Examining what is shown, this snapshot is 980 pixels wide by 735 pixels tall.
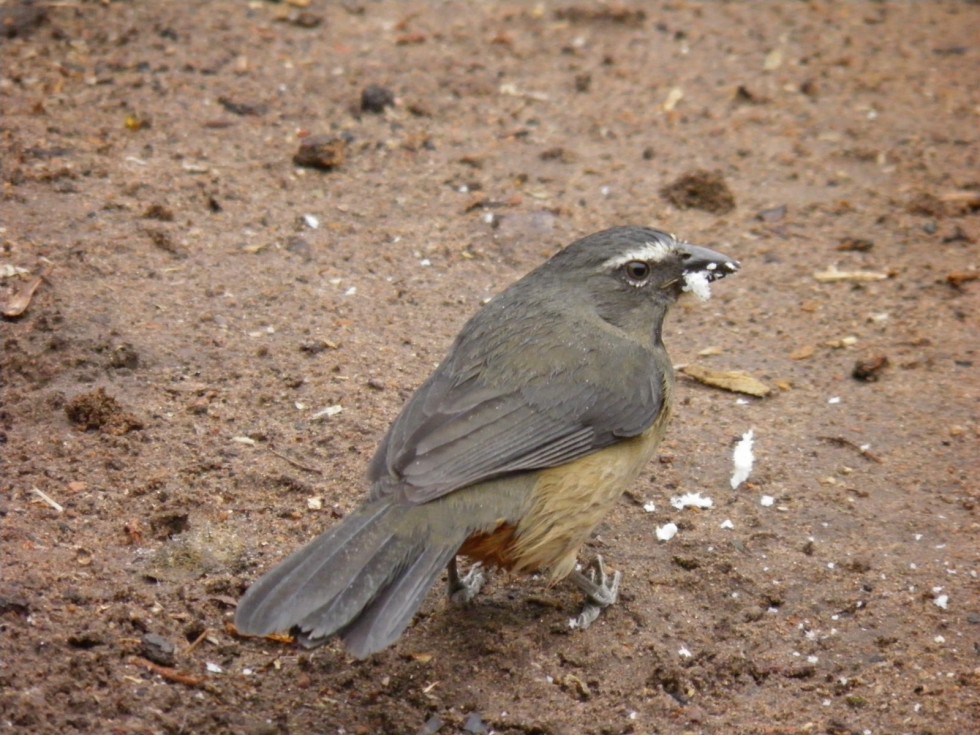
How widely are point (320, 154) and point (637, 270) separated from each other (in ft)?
8.92

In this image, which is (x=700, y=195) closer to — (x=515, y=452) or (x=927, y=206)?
(x=927, y=206)

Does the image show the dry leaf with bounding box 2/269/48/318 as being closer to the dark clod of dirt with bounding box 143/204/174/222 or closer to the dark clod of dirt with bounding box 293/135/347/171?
the dark clod of dirt with bounding box 143/204/174/222

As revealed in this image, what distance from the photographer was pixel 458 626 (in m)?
4.93

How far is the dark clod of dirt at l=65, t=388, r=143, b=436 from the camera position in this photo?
5.41 metres

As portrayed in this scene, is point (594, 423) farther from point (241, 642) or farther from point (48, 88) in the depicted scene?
point (48, 88)

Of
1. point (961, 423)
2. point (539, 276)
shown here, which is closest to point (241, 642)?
point (539, 276)

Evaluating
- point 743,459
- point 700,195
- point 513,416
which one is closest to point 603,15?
point 700,195

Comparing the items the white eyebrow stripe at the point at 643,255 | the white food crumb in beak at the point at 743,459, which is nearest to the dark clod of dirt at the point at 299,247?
the white eyebrow stripe at the point at 643,255

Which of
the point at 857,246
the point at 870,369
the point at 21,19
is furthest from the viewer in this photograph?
the point at 21,19

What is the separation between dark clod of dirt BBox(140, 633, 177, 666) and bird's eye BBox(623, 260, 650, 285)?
7.91 feet

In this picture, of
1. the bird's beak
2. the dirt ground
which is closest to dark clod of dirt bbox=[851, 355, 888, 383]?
the dirt ground

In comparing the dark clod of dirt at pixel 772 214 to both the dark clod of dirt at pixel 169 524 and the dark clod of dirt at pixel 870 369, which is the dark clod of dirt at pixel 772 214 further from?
the dark clod of dirt at pixel 169 524

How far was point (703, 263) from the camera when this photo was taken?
18.1 ft

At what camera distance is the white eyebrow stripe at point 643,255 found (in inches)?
213
